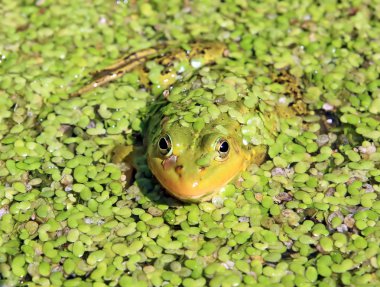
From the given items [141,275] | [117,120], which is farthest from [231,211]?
[117,120]

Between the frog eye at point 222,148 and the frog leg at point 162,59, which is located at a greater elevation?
the frog eye at point 222,148

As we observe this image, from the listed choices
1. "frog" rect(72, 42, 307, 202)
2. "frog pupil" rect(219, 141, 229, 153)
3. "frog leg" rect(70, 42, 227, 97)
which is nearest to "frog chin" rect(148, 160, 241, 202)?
"frog" rect(72, 42, 307, 202)

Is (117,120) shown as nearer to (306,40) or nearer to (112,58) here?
(112,58)

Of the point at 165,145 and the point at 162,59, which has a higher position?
the point at 165,145

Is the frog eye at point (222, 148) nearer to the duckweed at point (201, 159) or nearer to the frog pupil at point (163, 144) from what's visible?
the duckweed at point (201, 159)

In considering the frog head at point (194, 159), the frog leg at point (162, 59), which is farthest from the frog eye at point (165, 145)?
the frog leg at point (162, 59)

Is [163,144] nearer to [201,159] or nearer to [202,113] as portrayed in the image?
[201,159]

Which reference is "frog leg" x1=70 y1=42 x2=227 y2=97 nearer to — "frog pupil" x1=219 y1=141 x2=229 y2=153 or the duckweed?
the duckweed

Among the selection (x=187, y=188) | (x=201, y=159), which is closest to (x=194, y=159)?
(x=201, y=159)
